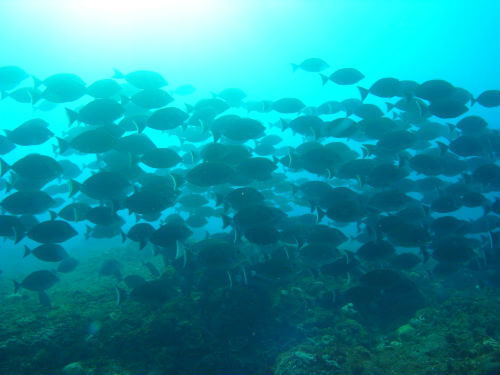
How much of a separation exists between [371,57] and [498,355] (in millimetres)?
51066

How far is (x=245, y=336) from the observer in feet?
19.1

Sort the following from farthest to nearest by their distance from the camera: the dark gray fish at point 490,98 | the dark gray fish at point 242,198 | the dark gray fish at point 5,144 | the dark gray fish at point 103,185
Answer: the dark gray fish at point 490,98 → the dark gray fish at point 5,144 → the dark gray fish at point 242,198 → the dark gray fish at point 103,185

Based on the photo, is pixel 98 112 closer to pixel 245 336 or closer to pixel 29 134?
pixel 29 134

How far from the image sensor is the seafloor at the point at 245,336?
474 centimetres

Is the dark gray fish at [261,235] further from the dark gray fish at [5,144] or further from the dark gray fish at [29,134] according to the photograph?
the dark gray fish at [5,144]

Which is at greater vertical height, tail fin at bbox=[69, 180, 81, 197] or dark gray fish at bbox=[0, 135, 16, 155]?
dark gray fish at bbox=[0, 135, 16, 155]

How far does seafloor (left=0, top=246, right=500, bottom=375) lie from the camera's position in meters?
4.74

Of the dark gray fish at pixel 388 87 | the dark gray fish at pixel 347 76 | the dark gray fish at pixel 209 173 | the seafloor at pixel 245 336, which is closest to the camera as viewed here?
the seafloor at pixel 245 336

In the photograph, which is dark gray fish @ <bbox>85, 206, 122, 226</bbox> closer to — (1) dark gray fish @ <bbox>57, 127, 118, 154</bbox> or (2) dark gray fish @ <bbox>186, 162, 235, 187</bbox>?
(1) dark gray fish @ <bbox>57, 127, 118, 154</bbox>

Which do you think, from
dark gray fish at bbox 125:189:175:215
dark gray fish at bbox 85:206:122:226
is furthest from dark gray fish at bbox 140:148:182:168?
dark gray fish at bbox 85:206:122:226

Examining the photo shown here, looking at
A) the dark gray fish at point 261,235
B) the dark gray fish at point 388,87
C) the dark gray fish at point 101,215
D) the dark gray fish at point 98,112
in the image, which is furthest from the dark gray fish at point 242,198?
the dark gray fish at point 388,87

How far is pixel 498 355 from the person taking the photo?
4191mm

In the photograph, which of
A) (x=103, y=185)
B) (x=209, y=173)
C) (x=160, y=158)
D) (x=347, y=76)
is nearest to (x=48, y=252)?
(x=103, y=185)

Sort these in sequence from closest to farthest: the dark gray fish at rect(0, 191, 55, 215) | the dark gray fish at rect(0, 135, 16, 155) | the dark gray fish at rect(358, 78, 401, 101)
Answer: the dark gray fish at rect(0, 191, 55, 215) < the dark gray fish at rect(0, 135, 16, 155) < the dark gray fish at rect(358, 78, 401, 101)
